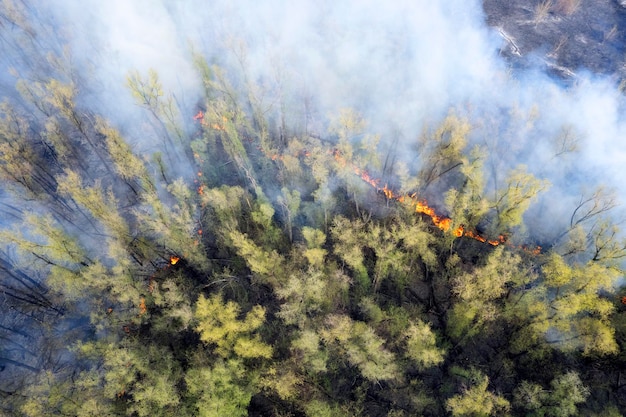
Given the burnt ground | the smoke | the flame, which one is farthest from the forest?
the burnt ground

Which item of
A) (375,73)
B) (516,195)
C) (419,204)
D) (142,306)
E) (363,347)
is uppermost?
(375,73)

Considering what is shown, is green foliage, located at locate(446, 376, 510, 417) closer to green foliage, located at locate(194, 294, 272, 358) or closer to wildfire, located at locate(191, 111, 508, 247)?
wildfire, located at locate(191, 111, 508, 247)

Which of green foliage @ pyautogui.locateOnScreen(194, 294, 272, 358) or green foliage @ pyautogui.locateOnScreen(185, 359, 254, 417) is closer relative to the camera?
green foliage @ pyautogui.locateOnScreen(185, 359, 254, 417)

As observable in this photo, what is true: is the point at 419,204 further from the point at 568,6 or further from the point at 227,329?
the point at 568,6

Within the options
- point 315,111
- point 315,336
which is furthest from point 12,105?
point 315,336

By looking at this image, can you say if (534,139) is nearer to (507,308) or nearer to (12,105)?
(507,308)

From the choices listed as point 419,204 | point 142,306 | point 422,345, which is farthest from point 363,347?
point 142,306

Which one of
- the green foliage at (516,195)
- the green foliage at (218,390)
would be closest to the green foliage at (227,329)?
the green foliage at (218,390)
